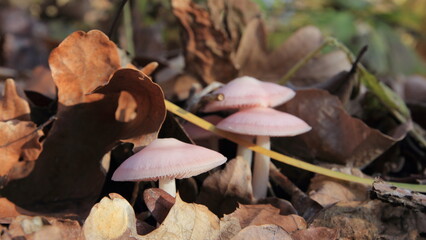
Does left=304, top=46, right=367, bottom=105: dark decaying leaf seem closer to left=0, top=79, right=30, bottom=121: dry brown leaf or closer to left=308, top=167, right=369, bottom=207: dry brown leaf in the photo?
left=308, top=167, right=369, bottom=207: dry brown leaf

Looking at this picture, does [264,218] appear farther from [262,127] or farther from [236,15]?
[236,15]

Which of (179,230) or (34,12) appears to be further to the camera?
(34,12)

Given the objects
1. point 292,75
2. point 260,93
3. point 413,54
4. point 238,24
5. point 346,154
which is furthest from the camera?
point 413,54

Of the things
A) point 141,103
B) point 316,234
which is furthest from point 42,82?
point 316,234

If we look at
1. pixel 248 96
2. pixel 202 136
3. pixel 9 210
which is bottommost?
pixel 9 210

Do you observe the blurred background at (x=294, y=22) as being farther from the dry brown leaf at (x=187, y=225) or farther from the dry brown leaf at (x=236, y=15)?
the dry brown leaf at (x=187, y=225)

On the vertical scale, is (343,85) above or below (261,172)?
above

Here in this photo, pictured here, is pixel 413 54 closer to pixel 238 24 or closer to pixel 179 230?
pixel 238 24

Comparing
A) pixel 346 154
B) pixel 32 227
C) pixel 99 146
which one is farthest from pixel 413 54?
pixel 32 227
